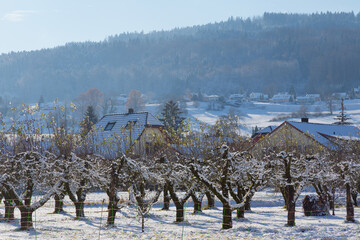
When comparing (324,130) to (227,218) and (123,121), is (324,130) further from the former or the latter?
(227,218)

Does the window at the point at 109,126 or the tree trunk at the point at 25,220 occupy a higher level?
the window at the point at 109,126

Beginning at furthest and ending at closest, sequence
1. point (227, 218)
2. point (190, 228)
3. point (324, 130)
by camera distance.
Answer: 1. point (324, 130)
2. point (190, 228)
3. point (227, 218)

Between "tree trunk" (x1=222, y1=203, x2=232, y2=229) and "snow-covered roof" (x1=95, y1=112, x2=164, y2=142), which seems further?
"snow-covered roof" (x1=95, y1=112, x2=164, y2=142)

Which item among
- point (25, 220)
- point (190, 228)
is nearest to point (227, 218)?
point (190, 228)

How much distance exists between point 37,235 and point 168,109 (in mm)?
61067

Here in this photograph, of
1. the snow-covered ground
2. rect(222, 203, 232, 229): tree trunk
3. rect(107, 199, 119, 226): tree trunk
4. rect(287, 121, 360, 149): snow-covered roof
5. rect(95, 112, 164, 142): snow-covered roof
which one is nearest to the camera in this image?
rect(222, 203, 232, 229): tree trunk

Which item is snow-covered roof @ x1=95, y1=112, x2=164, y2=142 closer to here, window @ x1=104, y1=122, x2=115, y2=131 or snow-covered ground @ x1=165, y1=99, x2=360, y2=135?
window @ x1=104, y1=122, x2=115, y2=131

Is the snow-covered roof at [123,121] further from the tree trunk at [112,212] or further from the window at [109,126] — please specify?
the tree trunk at [112,212]

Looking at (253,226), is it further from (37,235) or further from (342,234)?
(37,235)

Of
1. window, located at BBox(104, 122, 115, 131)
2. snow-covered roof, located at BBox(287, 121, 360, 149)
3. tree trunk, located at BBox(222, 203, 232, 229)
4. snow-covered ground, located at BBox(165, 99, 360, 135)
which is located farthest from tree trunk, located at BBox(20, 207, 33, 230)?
snow-covered ground, located at BBox(165, 99, 360, 135)

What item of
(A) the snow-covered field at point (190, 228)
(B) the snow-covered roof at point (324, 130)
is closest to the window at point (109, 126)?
(B) the snow-covered roof at point (324, 130)

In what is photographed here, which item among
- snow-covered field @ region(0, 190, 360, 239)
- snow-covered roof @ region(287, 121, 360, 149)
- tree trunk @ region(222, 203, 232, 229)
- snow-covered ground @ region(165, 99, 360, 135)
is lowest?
snow-covered field @ region(0, 190, 360, 239)

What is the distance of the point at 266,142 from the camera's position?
4362 cm

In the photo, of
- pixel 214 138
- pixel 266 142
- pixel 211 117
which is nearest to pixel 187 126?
pixel 214 138
